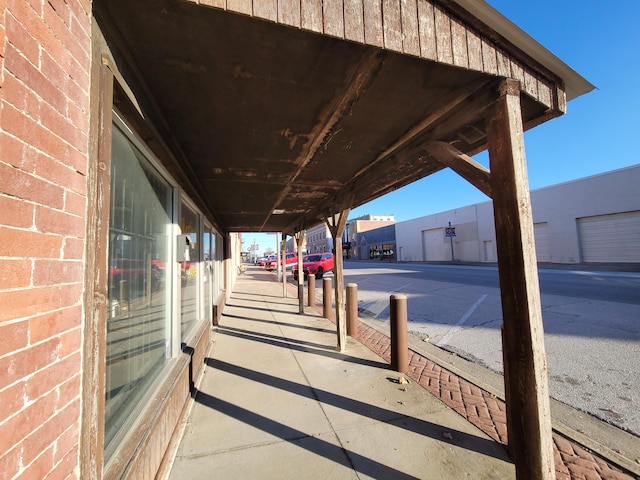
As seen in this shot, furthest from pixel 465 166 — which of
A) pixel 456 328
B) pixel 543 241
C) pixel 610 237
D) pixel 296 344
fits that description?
pixel 543 241

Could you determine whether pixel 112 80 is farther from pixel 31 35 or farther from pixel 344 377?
pixel 344 377

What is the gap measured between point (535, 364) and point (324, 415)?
2120mm

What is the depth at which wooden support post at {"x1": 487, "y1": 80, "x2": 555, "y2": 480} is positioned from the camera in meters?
2.18

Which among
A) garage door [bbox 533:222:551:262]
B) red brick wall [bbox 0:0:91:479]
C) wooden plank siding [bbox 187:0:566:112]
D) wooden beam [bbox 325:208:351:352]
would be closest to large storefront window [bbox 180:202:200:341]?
wooden beam [bbox 325:208:351:352]

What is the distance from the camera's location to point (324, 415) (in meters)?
3.30

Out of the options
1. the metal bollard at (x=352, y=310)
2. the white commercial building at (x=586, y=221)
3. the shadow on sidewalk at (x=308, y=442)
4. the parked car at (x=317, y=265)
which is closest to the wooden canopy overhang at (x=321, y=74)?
the shadow on sidewalk at (x=308, y=442)

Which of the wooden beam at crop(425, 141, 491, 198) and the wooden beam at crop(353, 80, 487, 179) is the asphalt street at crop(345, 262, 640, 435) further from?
the wooden beam at crop(353, 80, 487, 179)

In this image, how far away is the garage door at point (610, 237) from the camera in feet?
64.8

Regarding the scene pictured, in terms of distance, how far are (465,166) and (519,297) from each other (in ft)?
3.91

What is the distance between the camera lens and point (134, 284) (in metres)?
2.41

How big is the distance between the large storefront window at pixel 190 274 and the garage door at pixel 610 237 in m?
26.5

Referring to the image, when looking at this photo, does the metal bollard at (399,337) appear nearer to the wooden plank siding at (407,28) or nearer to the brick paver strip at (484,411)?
the brick paver strip at (484,411)

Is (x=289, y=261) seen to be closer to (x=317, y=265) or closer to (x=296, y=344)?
(x=317, y=265)

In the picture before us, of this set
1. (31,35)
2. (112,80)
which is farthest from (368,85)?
(31,35)
